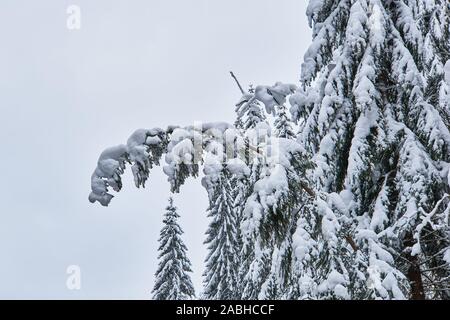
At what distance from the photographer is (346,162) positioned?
613 centimetres

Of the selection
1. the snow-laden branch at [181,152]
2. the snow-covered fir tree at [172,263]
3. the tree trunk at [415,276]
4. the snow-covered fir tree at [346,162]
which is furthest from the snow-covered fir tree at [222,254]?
the snow-laden branch at [181,152]

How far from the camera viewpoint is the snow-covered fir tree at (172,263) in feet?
113

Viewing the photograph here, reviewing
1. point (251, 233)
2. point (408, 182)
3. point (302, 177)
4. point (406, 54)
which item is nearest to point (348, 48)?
point (406, 54)

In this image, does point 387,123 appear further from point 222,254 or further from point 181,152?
point 222,254

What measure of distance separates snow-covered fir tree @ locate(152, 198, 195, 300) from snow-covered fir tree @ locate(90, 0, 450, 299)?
28596 millimetres

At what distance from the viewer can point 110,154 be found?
141 inches

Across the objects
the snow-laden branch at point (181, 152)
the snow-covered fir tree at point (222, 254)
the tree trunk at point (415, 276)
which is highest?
the snow-covered fir tree at point (222, 254)

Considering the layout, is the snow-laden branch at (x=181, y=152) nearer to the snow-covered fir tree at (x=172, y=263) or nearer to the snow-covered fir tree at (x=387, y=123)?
the snow-covered fir tree at (x=387, y=123)

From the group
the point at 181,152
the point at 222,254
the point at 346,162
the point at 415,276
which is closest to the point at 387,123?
the point at 346,162

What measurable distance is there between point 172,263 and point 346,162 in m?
30.2

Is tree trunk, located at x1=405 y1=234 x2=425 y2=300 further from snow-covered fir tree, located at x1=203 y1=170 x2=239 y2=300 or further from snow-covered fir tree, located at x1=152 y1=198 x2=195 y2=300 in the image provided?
snow-covered fir tree, located at x1=152 y1=198 x2=195 y2=300

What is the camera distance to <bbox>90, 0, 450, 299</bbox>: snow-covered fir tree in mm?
3572

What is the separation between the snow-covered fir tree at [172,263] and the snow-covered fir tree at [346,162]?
28596 millimetres
